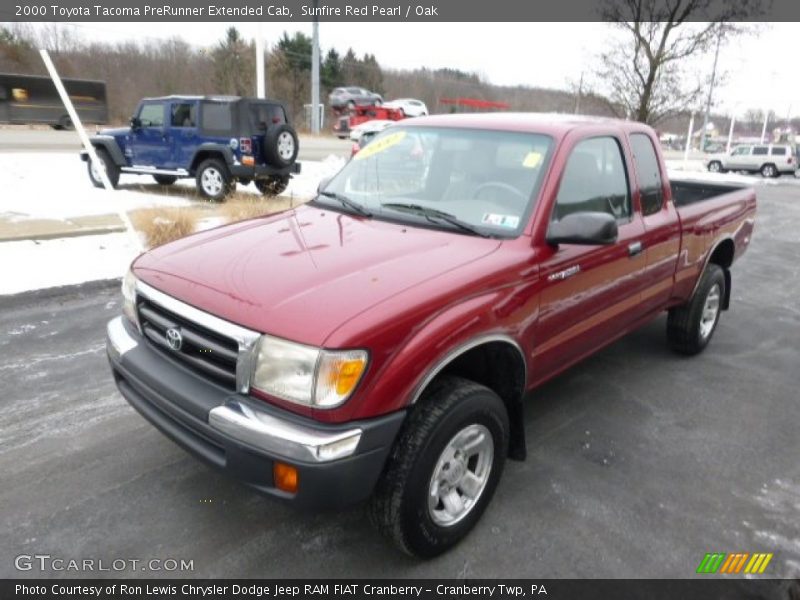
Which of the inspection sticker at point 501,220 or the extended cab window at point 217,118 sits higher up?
the extended cab window at point 217,118

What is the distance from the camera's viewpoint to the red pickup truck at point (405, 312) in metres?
2.10

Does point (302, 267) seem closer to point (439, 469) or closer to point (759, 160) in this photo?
point (439, 469)

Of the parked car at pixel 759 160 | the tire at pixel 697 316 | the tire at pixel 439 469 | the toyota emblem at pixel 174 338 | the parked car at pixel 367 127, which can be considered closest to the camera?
the tire at pixel 439 469

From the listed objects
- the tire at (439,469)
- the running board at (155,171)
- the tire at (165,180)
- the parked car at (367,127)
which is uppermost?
the parked car at (367,127)

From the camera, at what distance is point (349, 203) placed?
11.2ft

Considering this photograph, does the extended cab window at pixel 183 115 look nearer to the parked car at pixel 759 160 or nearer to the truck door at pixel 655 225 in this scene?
the truck door at pixel 655 225

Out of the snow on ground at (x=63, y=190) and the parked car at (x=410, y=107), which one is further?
the parked car at (x=410, y=107)

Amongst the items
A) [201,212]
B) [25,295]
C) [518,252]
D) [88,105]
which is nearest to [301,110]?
[88,105]

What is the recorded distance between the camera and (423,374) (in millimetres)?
2258

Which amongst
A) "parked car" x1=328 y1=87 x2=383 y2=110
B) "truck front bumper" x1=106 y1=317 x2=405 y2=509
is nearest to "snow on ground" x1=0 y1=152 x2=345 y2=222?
"truck front bumper" x1=106 y1=317 x2=405 y2=509

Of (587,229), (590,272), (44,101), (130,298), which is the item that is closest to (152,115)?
(130,298)

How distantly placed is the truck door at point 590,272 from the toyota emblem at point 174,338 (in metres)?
1.65

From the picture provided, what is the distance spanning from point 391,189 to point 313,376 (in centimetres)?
166

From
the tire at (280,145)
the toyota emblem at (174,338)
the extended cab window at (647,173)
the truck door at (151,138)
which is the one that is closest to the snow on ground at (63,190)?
the truck door at (151,138)
